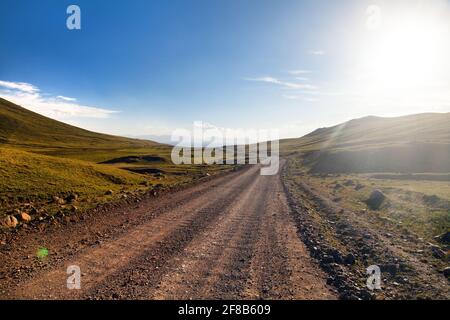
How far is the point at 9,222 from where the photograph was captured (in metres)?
17.0

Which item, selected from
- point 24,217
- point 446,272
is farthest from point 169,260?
point 24,217

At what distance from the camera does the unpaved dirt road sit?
9.51m

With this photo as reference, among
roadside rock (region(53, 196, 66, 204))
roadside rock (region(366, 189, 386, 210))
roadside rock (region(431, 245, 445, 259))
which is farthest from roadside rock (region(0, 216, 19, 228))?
roadside rock (region(366, 189, 386, 210))

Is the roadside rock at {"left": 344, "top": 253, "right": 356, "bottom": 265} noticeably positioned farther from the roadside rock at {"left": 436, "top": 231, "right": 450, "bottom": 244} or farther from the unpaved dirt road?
the roadside rock at {"left": 436, "top": 231, "right": 450, "bottom": 244}

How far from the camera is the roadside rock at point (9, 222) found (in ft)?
54.8

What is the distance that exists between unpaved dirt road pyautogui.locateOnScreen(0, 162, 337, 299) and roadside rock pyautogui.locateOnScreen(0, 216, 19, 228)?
8.62 ft

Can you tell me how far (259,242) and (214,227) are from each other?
145 inches

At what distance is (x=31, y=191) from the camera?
25.0 meters

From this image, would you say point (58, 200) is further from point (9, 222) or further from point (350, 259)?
point (350, 259)

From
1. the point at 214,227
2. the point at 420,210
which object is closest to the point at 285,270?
the point at 214,227

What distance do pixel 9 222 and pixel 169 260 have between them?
1155cm

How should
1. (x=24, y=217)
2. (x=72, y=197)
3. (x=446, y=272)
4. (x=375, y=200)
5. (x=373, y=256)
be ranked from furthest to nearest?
(x=375, y=200), (x=72, y=197), (x=24, y=217), (x=373, y=256), (x=446, y=272)

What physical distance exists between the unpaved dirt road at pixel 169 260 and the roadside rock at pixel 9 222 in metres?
2.63
